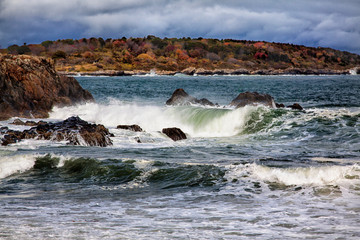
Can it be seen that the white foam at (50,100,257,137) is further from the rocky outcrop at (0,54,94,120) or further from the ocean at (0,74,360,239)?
the ocean at (0,74,360,239)

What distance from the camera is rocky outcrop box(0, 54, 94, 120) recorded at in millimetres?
27828

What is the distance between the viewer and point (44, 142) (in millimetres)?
19500

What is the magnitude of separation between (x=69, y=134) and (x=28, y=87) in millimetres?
11091

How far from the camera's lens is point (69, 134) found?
773 inches

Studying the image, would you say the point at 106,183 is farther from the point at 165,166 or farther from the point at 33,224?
the point at 33,224

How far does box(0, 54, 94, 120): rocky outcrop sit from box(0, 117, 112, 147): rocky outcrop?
737cm

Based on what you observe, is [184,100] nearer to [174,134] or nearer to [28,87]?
[28,87]

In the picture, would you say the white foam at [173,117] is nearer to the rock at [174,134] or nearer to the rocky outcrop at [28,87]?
the rocky outcrop at [28,87]

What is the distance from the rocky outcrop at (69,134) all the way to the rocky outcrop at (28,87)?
737cm

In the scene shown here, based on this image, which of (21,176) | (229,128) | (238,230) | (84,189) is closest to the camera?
(238,230)

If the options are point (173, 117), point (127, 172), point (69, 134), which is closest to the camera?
point (127, 172)

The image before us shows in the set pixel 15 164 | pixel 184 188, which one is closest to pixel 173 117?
pixel 15 164

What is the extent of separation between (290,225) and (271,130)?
16.7 meters

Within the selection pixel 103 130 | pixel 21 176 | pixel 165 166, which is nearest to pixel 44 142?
pixel 103 130
